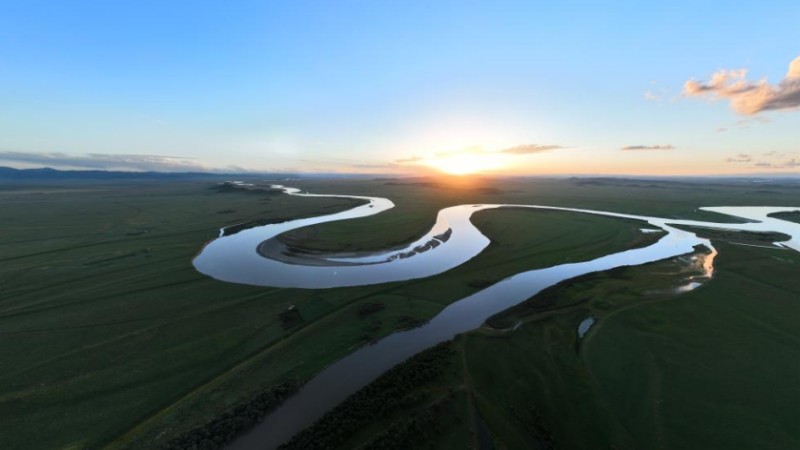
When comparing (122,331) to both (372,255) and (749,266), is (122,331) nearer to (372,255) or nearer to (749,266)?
(372,255)

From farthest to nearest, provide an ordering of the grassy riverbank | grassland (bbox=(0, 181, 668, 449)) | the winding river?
the winding river, grassland (bbox=(0, 181, 668, 449)), the grassy riverbank

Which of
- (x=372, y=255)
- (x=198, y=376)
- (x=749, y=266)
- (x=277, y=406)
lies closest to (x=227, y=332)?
(x=198, y=376)

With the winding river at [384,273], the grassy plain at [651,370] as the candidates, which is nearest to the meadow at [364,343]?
the grassy plain at [651,370]

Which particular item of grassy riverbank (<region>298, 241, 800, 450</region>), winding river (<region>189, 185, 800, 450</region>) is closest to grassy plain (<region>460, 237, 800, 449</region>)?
grassy riverbank (<region>298, 241, 800, 450</region>)

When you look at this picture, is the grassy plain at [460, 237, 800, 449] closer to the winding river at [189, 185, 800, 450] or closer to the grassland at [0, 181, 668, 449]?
the winding river at [189, 185, 800, 450]

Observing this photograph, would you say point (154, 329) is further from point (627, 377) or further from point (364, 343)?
point (627, 377)

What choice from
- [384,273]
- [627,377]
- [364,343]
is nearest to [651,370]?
[627,377]
